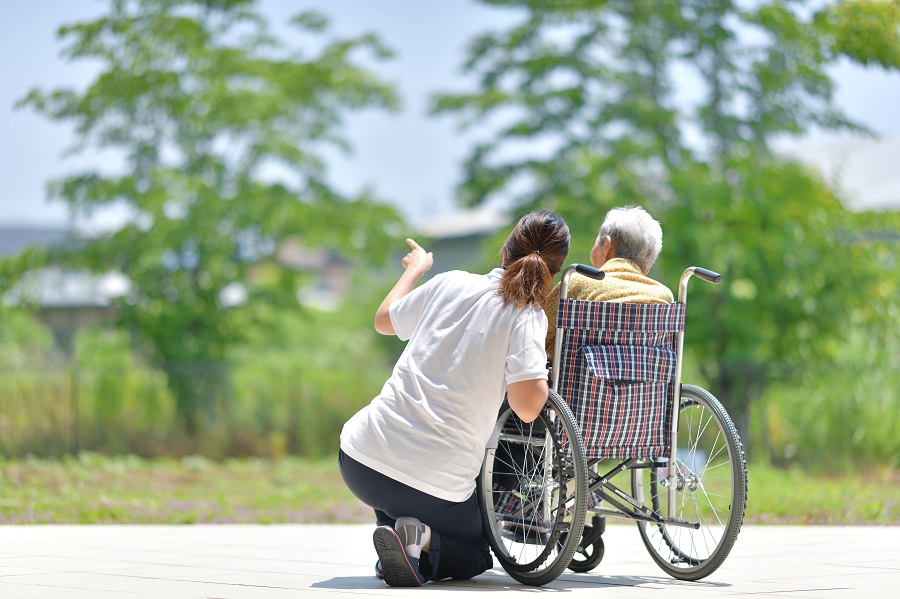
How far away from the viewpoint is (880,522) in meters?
7.12

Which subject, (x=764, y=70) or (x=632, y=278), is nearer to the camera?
(x=632, y=278)

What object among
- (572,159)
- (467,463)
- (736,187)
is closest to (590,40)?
(572,159)

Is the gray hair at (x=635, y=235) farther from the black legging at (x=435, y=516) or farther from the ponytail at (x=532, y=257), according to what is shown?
the black legging at (x=435, y=516)

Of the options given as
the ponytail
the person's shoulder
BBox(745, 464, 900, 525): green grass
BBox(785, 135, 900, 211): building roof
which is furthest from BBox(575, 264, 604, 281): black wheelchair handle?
BBox(785, 135, 900, 211): building roof

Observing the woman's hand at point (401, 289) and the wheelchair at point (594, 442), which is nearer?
the wheelchair at point (594, 442)

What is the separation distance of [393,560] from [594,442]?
84 cm

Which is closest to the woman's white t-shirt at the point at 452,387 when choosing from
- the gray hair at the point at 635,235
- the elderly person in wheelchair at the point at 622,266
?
the elderly person in wheelchair at the point at 622,266

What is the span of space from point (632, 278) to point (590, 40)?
387 inches

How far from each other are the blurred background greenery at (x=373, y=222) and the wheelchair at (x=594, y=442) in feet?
24.3

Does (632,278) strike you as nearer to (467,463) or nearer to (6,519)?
(467,463)

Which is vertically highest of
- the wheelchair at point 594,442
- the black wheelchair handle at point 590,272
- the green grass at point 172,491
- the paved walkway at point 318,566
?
the black wheelchair handle at point 590,272

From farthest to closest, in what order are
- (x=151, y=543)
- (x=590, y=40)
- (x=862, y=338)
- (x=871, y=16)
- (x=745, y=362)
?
1. (x=590, y=40)
2. (x=862, y=338)
3. (x=745, y=362)
4. (x=871, y=16)
5. (x=151, y=543)

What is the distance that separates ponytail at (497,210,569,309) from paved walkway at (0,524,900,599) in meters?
1.06

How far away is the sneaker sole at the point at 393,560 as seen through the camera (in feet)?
14.0
